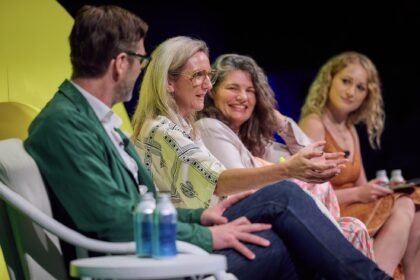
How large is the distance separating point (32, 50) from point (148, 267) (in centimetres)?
172

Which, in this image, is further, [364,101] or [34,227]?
[364,101]

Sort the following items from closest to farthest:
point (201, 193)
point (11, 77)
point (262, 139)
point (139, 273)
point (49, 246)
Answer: point (139, 273) → point (49, 246) → point (201, 193) → point (11, 77) → point (262, 139)

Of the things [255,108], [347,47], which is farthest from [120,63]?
[347,47]

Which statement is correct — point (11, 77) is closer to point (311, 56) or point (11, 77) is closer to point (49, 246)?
point (49, 246)

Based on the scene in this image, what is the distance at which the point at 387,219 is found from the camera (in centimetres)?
371

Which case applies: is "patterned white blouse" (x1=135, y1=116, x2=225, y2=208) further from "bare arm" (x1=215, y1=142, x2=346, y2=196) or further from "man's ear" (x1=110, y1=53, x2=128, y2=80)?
"man's ear" (x1=110, y1=53, x2=128, y2=80)

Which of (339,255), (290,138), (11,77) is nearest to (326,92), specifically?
(290,138)

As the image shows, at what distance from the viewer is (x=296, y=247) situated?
7.37 ft

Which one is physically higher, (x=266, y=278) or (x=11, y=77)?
(x=11, y=77)

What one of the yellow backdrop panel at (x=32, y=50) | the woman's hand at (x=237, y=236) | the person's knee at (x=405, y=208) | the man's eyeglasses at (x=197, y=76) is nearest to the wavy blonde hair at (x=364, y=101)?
the person's knee at (x=405, y=208)

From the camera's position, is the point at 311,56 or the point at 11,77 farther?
the point at 311,56

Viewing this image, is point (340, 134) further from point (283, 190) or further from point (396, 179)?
point (283, 190)

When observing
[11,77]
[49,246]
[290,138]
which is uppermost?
[11,77]

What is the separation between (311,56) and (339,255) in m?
3.21
